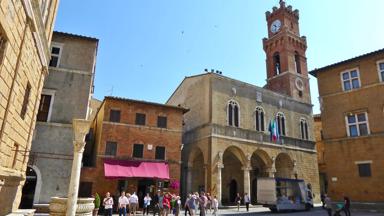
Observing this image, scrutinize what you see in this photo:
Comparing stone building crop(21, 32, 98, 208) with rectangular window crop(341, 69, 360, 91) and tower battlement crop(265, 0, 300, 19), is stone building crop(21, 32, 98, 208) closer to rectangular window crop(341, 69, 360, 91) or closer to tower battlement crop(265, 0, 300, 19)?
rectangular window crop(341, 69, 360, 91)

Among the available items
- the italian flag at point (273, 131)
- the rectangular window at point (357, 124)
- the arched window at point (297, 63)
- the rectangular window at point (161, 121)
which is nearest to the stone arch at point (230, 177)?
the italian flag at point (273, 131)

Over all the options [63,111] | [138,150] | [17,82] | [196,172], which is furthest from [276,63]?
[17,82]

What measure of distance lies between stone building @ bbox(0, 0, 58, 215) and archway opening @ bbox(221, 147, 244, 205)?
21.7m

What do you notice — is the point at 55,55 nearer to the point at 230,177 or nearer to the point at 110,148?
the point at 110,148

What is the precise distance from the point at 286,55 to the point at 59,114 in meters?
31.2

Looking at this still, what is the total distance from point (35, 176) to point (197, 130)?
15.1 meters

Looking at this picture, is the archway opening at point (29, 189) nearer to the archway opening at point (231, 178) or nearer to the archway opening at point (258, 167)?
the archway opening at point (231, 178)

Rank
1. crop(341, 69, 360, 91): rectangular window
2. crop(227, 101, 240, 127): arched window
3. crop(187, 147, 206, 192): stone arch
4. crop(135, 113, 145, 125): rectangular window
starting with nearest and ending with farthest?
crop(341, 69, 360, 91): rectangular window → crop(135, 113, 145, 125): rectangular window → crop(227, 101, 240, 127): arched window → crop(187, 147, 206, 192): stone arch

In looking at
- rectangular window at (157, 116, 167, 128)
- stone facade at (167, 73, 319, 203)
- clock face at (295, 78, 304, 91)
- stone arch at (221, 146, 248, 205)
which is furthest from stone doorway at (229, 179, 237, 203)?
clock face at (295, 78, 304, 91)

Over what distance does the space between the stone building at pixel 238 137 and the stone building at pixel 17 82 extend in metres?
16.8

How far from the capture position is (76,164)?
9.93m

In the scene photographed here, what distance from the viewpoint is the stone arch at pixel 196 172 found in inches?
1109

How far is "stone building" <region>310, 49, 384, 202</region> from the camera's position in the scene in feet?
61.6

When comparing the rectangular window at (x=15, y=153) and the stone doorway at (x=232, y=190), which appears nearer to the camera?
the rectangular window at (x=15, y=153)
